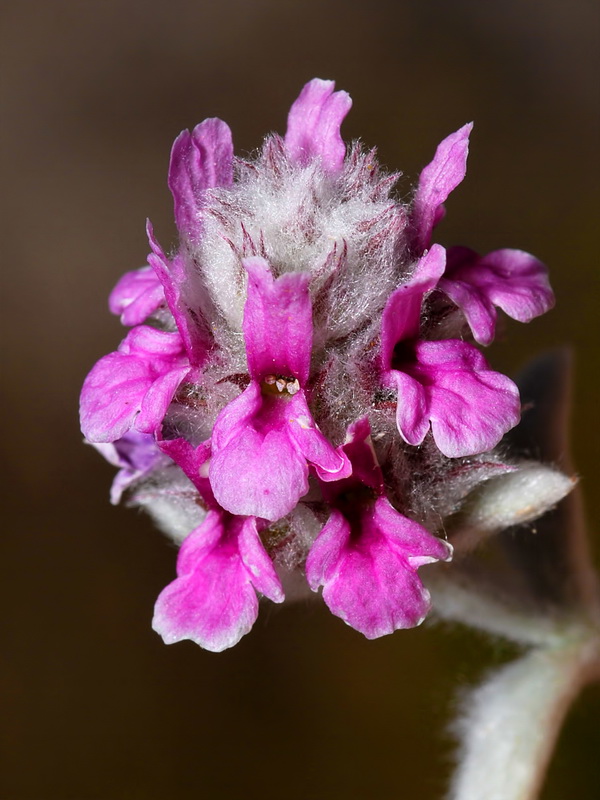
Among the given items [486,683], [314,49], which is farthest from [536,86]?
[486,683]

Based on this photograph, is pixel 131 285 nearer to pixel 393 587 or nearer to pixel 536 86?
pixel 393 587

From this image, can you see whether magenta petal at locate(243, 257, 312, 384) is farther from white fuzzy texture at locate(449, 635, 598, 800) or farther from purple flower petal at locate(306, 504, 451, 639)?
white fuzzy texture at locate(449, 635, 598, 800)

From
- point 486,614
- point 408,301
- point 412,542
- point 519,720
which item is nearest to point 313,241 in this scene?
point 408,301

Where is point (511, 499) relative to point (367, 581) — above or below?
below

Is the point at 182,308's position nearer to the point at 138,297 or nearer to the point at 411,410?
the point at 138,297

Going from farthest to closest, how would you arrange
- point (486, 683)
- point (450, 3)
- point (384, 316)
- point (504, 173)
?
point (450, 3) → point (504, 173) → point (486, 683) → point (384, 316)

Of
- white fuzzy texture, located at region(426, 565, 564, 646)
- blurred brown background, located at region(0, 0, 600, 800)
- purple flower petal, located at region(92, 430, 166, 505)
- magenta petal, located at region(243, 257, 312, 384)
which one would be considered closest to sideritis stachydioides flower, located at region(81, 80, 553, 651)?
magenta petal, located at region(243, 257, 312, 384)
